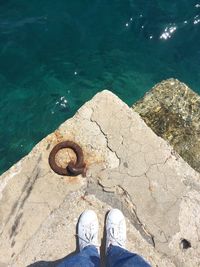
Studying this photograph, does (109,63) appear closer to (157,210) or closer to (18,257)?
(157,210)

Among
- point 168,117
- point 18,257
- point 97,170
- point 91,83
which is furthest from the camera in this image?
point 91,83

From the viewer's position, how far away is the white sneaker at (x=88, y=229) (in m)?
3.82

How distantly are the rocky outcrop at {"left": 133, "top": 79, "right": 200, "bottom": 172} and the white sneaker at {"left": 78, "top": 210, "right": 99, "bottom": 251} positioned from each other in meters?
1.28

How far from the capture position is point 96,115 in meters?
4.38

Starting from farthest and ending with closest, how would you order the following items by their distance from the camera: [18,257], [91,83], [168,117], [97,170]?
[91,83] → [168,117] → [97,170] → [18,257]

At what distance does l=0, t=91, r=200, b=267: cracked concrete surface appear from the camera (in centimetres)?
392

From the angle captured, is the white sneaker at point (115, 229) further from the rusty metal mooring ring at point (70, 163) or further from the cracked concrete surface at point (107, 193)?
A: the rusty metal mooring ring at point (70, 163)

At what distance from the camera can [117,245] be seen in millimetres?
3801

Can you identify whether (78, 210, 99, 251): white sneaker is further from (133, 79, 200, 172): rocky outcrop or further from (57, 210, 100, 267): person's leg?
(133, 79, 200, 172): rocky outcrop

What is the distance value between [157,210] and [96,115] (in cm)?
A: 106

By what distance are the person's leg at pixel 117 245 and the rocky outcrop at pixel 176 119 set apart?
3.79 ft

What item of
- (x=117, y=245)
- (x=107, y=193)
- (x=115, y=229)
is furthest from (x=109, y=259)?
(x=107, y=193)

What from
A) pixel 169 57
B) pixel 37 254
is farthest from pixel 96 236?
pixel 169 57

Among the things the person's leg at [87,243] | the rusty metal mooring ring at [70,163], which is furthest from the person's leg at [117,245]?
the rusty metal mooring ring at [70,163]
